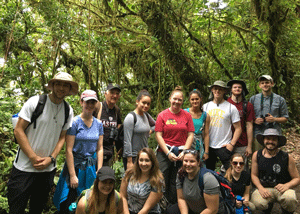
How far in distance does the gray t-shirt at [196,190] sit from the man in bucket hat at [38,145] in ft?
5.61

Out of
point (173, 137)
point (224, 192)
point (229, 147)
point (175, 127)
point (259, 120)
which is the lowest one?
point (224, 192)

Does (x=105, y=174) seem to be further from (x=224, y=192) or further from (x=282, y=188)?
(x=282, y=188)

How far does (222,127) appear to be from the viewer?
453 centimetres

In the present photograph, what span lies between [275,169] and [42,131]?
131 inches

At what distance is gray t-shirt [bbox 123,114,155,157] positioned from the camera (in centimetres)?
412

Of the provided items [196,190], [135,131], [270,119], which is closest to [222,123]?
[270,119]

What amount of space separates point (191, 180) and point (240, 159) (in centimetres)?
91

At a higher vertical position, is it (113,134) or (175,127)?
(175,127)

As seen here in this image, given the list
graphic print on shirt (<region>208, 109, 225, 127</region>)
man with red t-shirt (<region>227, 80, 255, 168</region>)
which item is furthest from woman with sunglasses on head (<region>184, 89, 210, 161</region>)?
man with red t-shirt (<region>227, 80, 255, 168</region>)

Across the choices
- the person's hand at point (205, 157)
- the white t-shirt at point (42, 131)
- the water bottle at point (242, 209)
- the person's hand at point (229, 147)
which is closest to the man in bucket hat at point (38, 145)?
the white t-shirt at point (42, 131)

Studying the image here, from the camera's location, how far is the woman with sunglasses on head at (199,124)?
441cm

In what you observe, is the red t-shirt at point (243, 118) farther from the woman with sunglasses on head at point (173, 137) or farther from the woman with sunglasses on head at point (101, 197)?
the woman with sunglasses on head at point (101, 197)

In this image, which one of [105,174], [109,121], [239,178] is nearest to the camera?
[105,174]

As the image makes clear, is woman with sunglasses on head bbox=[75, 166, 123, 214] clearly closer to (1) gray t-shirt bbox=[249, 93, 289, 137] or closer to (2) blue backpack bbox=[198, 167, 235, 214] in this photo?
(2) blue backpack bbox=[198, 167, 235, 214]
